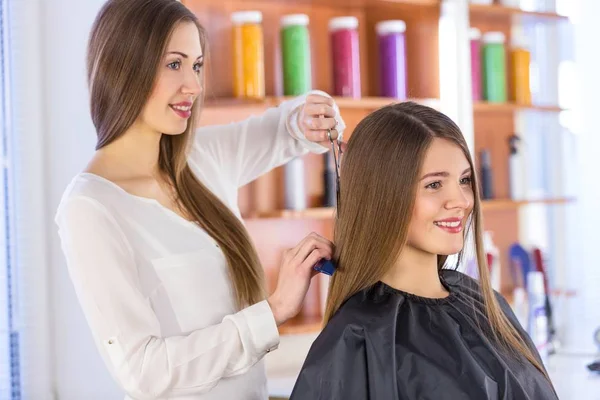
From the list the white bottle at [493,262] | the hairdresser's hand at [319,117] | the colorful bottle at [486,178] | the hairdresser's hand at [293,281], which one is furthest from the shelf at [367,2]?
the hairdresser's hand at [293,281]

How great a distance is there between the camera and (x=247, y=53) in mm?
2500

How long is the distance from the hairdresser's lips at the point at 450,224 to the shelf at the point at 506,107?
5.55ft

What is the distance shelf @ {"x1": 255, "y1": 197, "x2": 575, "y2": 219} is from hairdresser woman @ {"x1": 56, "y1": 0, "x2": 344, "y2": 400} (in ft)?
2.08

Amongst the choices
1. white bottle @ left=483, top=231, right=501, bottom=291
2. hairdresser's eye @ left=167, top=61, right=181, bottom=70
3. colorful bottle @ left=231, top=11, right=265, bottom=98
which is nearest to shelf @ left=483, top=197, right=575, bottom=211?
white bottle @ left=483, top=231, right=501, bottom=291

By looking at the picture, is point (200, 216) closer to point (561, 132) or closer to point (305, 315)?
point (305, 315)

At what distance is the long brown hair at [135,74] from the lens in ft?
4.76

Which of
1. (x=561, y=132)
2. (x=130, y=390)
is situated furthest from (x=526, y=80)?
(x=130, y=390)

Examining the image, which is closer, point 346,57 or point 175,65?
point 175,65

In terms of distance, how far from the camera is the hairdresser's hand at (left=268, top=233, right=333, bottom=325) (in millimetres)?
1410

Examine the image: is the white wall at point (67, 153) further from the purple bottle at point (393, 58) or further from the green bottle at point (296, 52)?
the purple bottle at point (393, 58)

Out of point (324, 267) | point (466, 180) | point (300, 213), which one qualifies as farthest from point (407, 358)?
point (300, 213)

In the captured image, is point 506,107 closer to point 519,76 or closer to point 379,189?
point 519,76

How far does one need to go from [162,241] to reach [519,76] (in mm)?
2284

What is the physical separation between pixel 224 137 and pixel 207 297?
461mm
